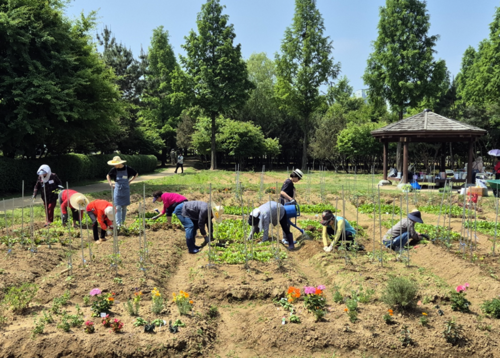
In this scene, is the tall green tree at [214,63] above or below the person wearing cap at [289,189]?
above

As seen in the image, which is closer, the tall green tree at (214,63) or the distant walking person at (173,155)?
the tall green tree at (214,63)

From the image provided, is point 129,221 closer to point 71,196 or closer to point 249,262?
point 71,196

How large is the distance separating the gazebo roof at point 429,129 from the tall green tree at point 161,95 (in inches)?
945

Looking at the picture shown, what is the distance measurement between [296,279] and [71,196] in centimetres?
509

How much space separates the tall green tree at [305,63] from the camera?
100 feet

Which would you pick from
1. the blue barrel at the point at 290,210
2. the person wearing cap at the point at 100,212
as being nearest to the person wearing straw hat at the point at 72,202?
the person wearing cap at the point at 100,212

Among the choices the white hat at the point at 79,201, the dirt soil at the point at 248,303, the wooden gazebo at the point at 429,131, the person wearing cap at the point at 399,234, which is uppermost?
the wooden gazebo at the point at 429,131

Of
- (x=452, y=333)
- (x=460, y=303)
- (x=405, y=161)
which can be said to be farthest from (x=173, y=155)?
(x=452, y=333)

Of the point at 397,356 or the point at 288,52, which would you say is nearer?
the point at 397,356

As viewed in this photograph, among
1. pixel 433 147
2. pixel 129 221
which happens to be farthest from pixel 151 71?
pixel 129 221

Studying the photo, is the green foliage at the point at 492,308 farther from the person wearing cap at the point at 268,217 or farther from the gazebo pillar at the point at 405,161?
the gazebo pillar at the point at 405,161

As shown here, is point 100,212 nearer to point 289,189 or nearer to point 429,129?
point 289,189

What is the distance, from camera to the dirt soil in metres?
4.05

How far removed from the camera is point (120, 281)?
18.1ft
